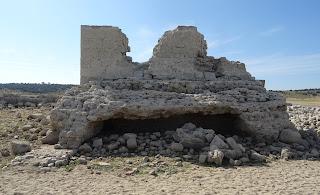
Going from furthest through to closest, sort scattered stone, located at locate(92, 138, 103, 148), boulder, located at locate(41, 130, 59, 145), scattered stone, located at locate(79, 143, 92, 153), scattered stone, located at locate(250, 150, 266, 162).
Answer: boulder, located at locate(41, 130, 59, 145), scattered stone, located at locate(92, 138, 103, 148), scattered stone, located at locate(79, 143, 92, 153), scattered stone, located at locate(250, 150, 266, 162)

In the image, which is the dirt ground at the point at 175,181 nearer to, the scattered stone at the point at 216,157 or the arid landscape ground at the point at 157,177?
the arid landscape ground at the point at 157,177

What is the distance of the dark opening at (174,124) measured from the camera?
12.2 metres

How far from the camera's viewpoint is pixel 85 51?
13.0 metres

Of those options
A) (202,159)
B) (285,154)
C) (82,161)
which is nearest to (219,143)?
(202,159)

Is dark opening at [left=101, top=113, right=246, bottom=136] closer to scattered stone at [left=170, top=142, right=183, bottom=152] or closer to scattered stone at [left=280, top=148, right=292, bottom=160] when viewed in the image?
scattered stone at [left=280, top=148, right=292, bottom=160]

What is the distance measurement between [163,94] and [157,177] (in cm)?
343

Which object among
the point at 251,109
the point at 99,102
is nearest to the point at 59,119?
the point at 99,102

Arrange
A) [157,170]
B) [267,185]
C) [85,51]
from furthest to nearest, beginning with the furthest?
[85,51], [157,170], [267,185]

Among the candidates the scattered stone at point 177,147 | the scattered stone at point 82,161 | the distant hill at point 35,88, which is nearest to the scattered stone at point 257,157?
the scattered stone at point 177,147

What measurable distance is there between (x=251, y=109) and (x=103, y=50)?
4771mm

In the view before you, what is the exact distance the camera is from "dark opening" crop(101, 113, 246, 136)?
12219 mm

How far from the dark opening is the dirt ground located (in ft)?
9.38

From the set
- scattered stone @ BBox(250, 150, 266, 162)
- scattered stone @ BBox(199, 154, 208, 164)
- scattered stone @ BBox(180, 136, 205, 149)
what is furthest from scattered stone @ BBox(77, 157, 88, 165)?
scattered stone @ BBox(250, 150, 266, 162)

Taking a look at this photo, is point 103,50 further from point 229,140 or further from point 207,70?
point 229,140
